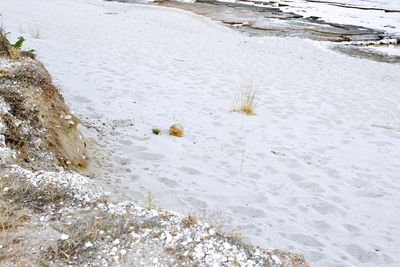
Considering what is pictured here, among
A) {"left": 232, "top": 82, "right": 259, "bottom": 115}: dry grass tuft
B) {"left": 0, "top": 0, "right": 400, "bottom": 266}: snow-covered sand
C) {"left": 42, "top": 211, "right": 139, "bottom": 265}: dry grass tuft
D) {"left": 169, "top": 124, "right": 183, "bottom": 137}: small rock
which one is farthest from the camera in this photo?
{"left": 232, "top": 82, "right": 259, "bottom": 115}: dry grass tuft

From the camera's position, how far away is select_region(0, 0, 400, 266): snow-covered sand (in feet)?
14.8

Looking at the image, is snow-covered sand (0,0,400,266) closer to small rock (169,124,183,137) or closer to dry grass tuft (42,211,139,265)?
small rock (169,124,183,137)

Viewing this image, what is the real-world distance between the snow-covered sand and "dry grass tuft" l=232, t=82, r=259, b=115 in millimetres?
159

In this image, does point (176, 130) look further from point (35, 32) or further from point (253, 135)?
point (35, 32)

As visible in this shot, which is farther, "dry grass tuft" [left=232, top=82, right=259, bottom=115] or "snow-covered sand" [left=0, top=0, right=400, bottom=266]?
"dry grass tuft" [left=232, top=82, right=259, bottom=115]

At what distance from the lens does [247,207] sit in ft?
15.3

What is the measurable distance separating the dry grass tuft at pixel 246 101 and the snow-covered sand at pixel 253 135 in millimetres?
159

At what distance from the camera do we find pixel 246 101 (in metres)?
7.63

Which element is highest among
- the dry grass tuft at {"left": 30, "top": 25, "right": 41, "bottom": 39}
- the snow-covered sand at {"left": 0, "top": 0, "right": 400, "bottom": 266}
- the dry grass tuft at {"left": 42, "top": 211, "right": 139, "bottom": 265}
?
the dry grass tuft at {"left": 30, "top": 25, "right": 41, "bottom": 39}

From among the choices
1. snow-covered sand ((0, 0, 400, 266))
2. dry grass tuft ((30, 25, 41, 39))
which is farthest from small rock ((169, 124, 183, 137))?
dry grass tuft ((30, 25, 41, 39))

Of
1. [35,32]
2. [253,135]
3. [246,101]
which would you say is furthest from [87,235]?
[35,32]

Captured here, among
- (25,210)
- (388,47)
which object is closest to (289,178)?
(25,210)

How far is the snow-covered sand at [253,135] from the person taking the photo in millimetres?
4523

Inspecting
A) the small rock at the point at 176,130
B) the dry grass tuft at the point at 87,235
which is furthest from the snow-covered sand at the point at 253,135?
the dry grass tuft at the point at 87,235
